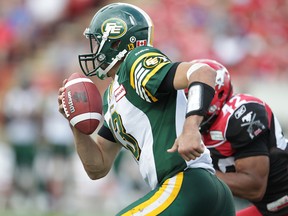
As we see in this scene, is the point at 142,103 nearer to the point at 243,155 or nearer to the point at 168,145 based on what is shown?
the point at 168,145

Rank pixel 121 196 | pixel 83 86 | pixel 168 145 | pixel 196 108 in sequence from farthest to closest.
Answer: pixel 121 196 → pixel 83 86 → pixel 168 145 → pixel 196 108

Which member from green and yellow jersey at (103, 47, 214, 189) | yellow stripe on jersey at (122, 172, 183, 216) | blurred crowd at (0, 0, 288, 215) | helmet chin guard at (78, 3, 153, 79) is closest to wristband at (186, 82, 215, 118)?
green and yellow jersey at (103, 47, 214, 189)

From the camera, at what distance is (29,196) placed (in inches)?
449

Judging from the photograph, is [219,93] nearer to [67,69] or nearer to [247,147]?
[247,147]

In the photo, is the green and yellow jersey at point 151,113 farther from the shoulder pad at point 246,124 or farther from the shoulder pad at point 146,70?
the shoulder pad at point 246,124

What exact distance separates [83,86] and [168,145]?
74cm

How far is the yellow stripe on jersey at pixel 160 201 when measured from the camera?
13.1 ft

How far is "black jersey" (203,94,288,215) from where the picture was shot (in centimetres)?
517

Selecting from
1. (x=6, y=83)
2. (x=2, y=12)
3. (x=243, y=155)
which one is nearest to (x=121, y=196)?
(x=6, y=83)

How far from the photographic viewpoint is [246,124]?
5.18 metres

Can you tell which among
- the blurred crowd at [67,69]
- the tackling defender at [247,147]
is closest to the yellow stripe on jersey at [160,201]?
the tackling defender at [247,147]

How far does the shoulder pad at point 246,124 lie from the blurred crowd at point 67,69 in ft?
18.8

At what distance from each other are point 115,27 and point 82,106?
0.50 m

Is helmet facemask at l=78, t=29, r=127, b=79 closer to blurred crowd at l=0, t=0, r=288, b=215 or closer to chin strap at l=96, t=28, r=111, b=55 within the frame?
chin strap at l=96, t=28, r=111, b=55
